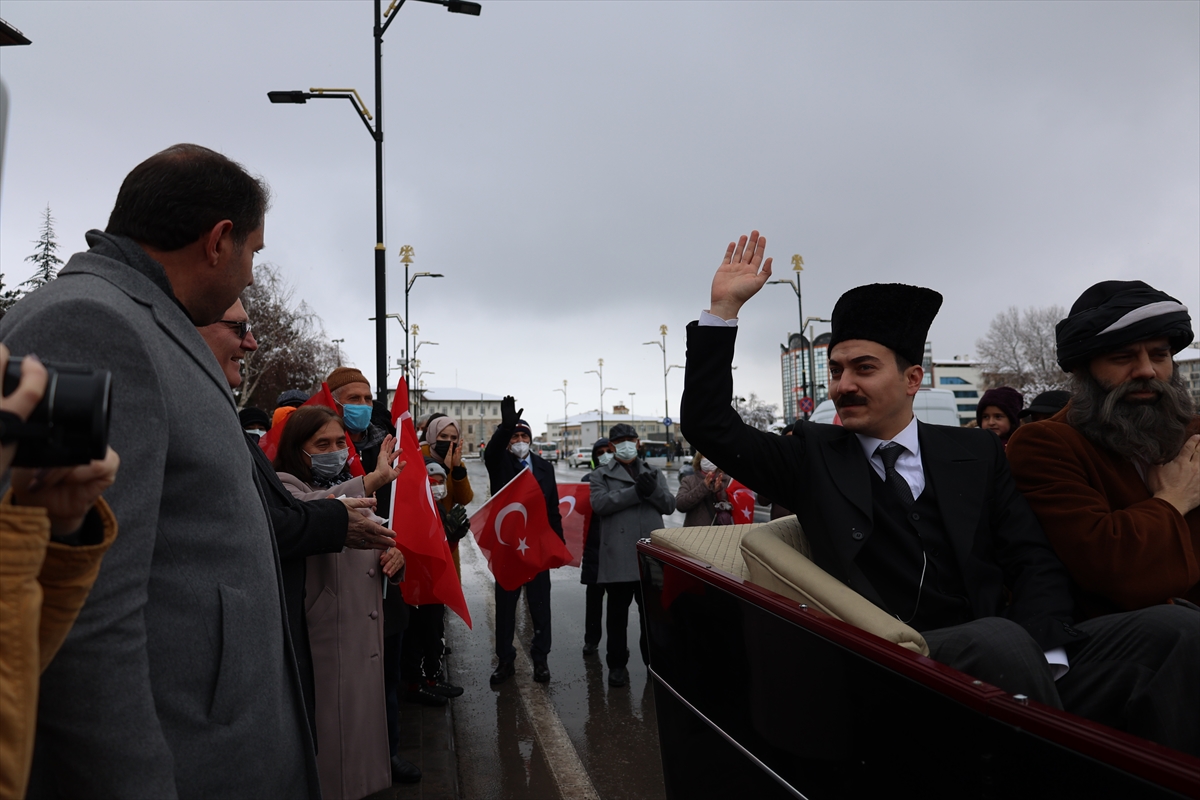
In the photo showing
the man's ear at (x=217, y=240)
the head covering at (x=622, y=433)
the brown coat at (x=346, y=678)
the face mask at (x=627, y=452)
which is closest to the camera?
the man's ear at (x=217, y=240)

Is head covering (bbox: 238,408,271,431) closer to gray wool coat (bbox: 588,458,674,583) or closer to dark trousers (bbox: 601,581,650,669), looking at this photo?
gray wool coat (bbox: 588,458,674,583)

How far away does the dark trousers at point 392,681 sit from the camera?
396 centimetres

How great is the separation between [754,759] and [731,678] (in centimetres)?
22

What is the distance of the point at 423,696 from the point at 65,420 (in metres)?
4.75

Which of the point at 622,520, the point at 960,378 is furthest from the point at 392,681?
the point at 960,378

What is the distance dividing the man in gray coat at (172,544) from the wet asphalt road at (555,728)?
237 centimetres

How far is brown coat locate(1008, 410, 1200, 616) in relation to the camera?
210 centimetres

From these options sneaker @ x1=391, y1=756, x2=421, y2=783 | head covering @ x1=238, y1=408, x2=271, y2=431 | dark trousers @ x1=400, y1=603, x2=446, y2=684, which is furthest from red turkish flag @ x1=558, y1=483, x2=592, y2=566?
head covering @ x1=238, y1=408, x2=271, y2=431

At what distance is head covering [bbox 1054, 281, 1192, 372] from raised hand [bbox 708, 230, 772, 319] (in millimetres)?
1011

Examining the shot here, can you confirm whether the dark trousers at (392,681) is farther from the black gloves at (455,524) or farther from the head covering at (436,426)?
the head covering at (436,426)

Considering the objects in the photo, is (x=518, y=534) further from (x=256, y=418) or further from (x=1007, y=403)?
(x=1007, y=403)

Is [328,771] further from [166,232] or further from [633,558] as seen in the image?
[633,558]

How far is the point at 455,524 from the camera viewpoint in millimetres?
5605

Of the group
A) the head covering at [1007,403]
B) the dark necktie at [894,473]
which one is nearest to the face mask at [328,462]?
the dark necktie at [894,473]
